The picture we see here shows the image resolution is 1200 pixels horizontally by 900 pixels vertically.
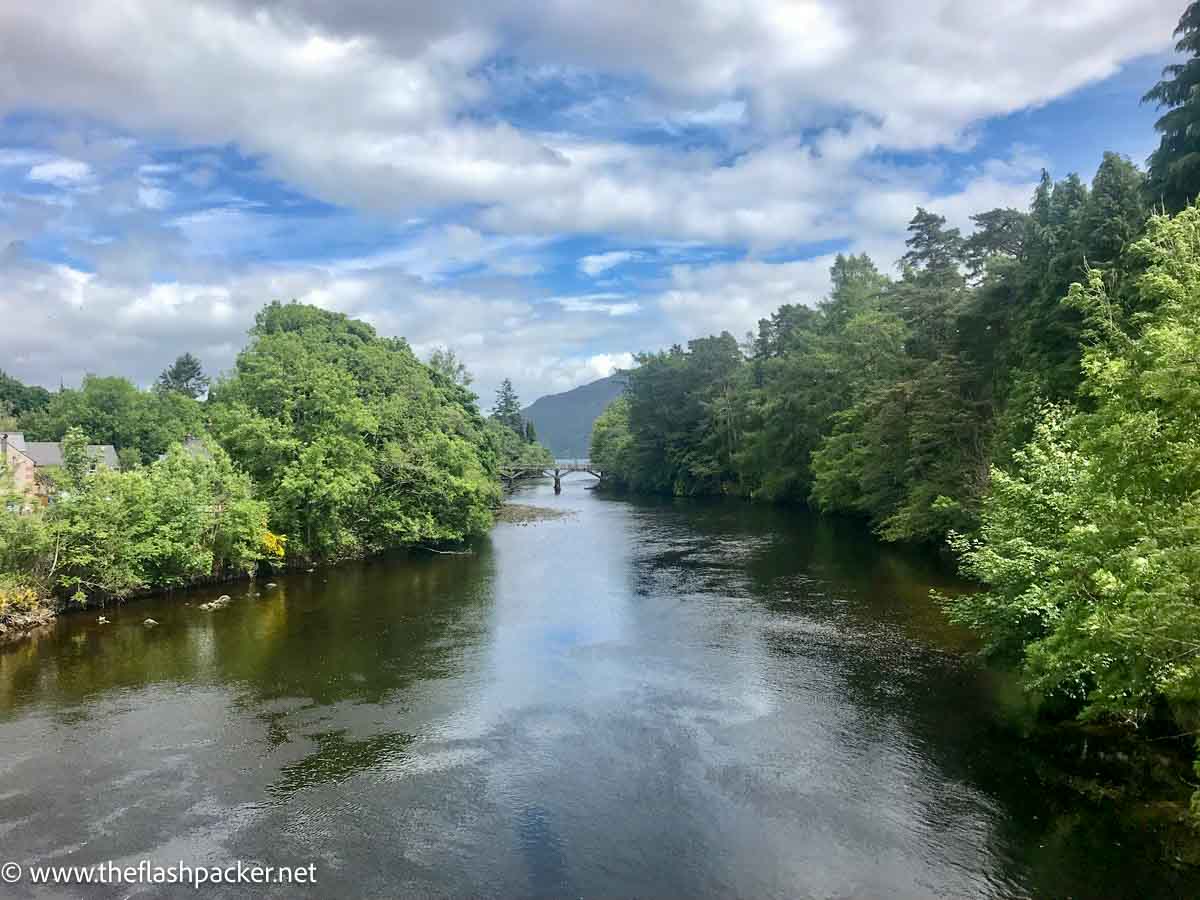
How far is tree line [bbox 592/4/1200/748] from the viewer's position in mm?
11117

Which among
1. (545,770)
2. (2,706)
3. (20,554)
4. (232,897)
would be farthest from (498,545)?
(232,897)

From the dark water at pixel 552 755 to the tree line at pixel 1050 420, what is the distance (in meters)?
2.75

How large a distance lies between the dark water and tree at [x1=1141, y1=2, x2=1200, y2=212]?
16122 mm

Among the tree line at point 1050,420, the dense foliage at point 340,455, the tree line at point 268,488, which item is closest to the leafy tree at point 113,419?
the tree line at point 268,488

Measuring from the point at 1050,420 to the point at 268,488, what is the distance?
3613 centimetres

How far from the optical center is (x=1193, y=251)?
17250mm

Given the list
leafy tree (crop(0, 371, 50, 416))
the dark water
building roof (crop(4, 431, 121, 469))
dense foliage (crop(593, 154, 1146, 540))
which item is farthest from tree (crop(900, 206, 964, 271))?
leafy tree (crop(0, 371, 50, 416))

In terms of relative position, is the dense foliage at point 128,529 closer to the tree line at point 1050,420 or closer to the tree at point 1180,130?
the tree line at point 1050,420

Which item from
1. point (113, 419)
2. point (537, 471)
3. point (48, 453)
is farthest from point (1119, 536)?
point (537, 471)

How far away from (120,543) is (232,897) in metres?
23.5

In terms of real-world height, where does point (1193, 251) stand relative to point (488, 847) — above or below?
above

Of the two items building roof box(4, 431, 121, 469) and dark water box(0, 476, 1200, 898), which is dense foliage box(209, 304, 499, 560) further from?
building roof box(4, 431, 121, 469)

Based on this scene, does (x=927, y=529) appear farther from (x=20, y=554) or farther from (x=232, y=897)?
(x=20, y=554)

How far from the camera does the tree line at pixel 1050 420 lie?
11.1 meters
